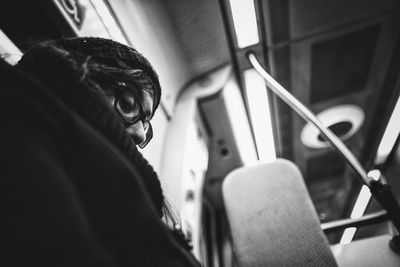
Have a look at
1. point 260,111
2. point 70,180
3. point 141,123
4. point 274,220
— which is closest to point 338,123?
point 260,111

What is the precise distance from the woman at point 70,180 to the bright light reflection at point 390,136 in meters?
2.15

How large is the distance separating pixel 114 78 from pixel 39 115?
36 centimetres

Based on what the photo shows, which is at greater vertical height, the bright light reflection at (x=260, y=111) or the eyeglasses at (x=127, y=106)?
the eyeglasses at (x=127, y=106)

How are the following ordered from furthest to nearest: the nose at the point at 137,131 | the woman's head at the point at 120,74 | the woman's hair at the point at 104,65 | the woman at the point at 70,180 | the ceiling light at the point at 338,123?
1. the ceiling light at the point at 338,123
2. the nose at the point at 137,131
3. the woman's head at the point at 120,74
4. the woman's hair at the point at 104,65
5. the woman at the point at 70,180

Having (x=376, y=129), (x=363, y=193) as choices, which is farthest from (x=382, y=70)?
(x=363, y=193)

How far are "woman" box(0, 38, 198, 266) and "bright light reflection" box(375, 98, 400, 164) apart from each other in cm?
215

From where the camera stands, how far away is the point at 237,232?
0.89m

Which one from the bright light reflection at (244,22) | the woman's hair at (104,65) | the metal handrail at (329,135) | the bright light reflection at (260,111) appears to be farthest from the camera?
the bright light reflection at (260,111)

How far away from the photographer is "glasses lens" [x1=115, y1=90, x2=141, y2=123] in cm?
66

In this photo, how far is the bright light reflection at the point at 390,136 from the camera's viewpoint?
1.81 meters

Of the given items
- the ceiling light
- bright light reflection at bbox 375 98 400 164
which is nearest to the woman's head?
bright light reflection at bbox 375 98 400 164

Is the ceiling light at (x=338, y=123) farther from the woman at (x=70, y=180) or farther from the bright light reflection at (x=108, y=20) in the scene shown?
the woman at (x=70, y=180)

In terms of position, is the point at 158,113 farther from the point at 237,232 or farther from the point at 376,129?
the point at 376,129

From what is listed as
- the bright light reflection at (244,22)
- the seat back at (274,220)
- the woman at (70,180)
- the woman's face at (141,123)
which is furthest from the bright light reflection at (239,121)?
the woman at (70,180)
